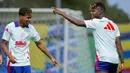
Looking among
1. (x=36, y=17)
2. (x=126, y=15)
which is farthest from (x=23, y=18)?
(x=126, y=15)

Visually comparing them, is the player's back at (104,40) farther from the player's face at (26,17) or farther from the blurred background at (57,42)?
the blurred background at (57,42)

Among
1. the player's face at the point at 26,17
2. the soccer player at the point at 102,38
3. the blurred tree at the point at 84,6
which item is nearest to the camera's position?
the soccer player at the point at 102,38

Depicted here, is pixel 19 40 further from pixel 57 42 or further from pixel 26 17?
pixel 57 42

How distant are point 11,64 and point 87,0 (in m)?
34.8

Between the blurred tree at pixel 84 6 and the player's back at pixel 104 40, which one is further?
the blurred tree at pixel 84 6

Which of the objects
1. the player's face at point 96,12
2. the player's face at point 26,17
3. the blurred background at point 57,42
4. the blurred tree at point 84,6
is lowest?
the blurred tree at point 84,6

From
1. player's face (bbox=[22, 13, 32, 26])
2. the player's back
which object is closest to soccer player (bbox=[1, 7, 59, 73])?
player's face (bbox=[22, 13, 32, 26])

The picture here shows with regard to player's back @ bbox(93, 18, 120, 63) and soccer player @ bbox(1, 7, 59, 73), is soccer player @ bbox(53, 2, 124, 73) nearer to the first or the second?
player's back @ bbox(93, 18, 120, 63)

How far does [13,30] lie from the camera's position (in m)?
9.98

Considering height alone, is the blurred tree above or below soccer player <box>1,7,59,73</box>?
below

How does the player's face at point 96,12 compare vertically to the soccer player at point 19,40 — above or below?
above

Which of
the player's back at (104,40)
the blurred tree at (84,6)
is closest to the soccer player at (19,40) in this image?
the player's back at (104,40)

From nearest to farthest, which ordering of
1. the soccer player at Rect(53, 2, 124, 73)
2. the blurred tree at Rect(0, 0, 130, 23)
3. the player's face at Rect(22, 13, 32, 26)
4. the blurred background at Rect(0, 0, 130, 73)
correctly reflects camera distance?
the soccer player at Rect(53, 2, 124, 73)
the player's face at Rect(22, 13, 32, 26)
the blurred background at Rect(0, 0, 130, 73)
the blurred tree at Rect(0, 0, 130, 23)

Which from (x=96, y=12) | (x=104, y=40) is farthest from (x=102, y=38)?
(x=96, y=12)
